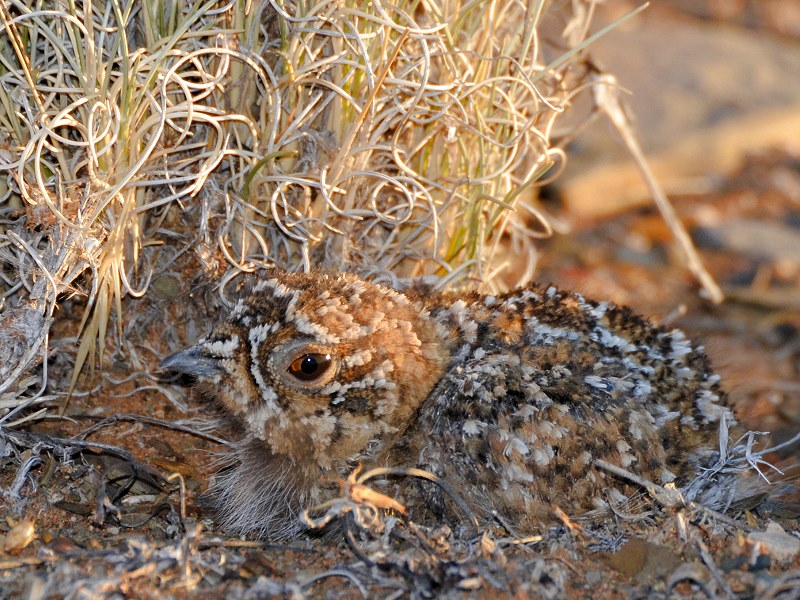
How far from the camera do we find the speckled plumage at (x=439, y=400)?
→ 3.57m

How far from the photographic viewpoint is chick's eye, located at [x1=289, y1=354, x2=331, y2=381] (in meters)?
3.57

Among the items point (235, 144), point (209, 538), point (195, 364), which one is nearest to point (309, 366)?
point (195, 364)

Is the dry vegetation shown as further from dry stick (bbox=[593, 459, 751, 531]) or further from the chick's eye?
dry stick (bbox=[593, 459, 751, 531])

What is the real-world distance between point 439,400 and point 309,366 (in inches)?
21.4

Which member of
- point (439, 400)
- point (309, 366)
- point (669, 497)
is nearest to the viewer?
point (669, 497)

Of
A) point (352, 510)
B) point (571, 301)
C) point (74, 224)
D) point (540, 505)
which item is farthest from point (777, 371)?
point (74, 224)

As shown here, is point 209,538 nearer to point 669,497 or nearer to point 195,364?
point 195,364

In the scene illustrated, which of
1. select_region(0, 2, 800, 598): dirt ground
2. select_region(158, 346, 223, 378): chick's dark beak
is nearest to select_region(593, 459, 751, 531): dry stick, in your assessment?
select_region(0, 2, 800, 598): dirt ground

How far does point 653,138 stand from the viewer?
9258 millimetres

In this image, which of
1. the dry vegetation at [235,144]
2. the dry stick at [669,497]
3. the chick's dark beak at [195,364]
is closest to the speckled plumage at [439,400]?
the chick's dark beak at [195,364]

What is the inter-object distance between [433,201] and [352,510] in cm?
173

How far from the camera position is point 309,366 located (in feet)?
11.8

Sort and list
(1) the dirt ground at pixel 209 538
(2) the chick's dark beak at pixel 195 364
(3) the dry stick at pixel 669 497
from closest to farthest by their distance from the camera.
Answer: (1) the dirt ground at pixel 209 538, (3) the dry stick at pixel 669 497, (2) the chick's dark beak at pixel 195 364

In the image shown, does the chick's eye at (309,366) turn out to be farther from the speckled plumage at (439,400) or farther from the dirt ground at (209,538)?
the dirt ground at (209,538)
